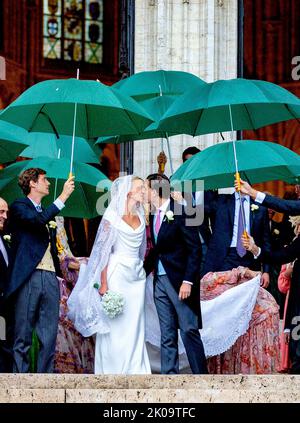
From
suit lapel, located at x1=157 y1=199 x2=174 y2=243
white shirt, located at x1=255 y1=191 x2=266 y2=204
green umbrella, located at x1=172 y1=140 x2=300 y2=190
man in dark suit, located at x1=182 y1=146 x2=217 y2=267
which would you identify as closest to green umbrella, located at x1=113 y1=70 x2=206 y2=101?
man in dark suit, located at x1=182 y1=146 x2=217 y2=267

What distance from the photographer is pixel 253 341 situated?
605 inches

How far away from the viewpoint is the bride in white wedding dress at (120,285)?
1463 cm

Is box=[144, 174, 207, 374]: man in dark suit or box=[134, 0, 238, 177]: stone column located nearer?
box=[144, 174, 207, 374]: man in dark suit

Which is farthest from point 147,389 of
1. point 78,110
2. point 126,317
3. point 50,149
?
Answer: point 50,149

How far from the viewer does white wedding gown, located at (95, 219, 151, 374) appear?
1462cm

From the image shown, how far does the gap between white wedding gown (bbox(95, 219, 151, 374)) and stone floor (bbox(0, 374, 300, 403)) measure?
1.45 m

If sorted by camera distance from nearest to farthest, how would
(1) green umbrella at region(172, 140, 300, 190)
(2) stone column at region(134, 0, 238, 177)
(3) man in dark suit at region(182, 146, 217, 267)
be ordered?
(1) green umbrella at region(172, 140, 300, 190) < (3) man in dark suit at region(182, 146, 217, 267) < (2) stone column at region(134, 0, 238, 177)

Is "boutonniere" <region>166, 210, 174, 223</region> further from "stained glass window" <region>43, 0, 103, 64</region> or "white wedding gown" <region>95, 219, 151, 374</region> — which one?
"stained glass window" <region>43, 0, 103, 64</region>

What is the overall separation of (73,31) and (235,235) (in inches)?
590

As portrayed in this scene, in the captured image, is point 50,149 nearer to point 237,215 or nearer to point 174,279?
point 237,215

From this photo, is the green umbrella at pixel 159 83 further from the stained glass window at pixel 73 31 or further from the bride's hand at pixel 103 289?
the stained glass window at pixel 73 31

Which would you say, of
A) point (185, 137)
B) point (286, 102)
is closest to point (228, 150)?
point (286, 102)

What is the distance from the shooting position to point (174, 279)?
14.5 meters
